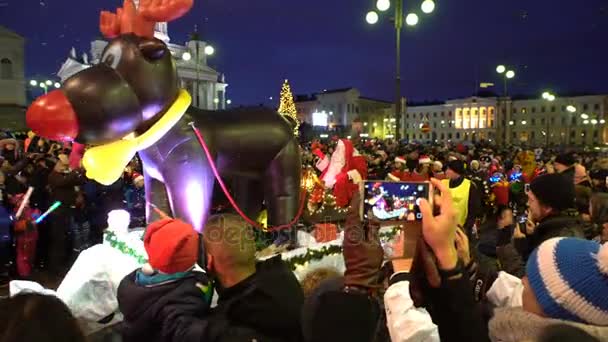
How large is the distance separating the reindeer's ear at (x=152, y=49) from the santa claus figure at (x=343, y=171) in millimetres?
4004

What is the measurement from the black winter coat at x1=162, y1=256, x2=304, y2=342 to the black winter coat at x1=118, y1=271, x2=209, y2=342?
3 centimetres

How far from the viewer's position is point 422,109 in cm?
11794

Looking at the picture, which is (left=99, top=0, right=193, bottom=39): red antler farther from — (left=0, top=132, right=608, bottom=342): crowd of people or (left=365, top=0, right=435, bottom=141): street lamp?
(left=365, top=0, right=435, bottom=141): street lamp

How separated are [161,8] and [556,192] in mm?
3602

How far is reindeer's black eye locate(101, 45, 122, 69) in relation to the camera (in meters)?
4.04

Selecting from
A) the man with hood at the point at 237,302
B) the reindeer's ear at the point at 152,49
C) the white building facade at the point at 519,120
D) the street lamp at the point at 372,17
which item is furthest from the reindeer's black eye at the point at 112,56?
the white building facade at the point at 519,120

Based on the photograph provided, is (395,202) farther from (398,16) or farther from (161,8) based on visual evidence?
(398,16)

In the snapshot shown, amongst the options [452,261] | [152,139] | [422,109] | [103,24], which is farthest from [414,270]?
[422,109]

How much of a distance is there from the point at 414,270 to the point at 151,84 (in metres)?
2.97

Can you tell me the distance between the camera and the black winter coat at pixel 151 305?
2.39 m

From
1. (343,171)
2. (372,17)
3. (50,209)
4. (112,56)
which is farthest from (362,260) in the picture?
(372,17)

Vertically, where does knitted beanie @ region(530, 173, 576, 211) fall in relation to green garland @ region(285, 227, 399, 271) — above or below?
above

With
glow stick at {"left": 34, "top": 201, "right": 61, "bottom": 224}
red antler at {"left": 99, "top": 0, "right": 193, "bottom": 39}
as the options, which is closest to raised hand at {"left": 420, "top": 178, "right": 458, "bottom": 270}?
red antler at {"left": 99, "top": 0, "right": 193, "bottom": 39}

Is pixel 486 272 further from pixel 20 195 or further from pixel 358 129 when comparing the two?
pixel 20 195
